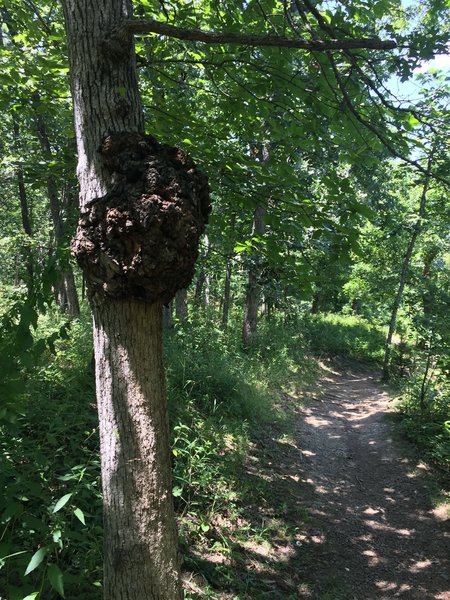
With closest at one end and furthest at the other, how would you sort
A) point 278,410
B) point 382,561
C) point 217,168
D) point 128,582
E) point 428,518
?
point 128,582 < point 217,168 < point 382,561 < point 428,518 < point 278,410

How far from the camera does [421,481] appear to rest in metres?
6.39

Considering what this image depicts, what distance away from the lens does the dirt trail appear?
4.15m

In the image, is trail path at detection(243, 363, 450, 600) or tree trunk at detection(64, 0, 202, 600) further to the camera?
trail path at detection(243, 363, 450, 600)

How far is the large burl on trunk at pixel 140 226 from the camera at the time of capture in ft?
5.09

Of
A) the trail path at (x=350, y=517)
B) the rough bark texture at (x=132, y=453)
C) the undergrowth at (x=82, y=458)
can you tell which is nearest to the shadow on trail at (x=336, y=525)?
the trail path at (x=350, y=517)

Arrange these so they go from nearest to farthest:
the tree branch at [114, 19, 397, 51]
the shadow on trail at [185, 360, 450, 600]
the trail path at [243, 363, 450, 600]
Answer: the tree branch at [114, 19, 397, 51]
the shadow on trail at [185, 360, 450, 600]
the trail path at [243, 363, 450, 600]

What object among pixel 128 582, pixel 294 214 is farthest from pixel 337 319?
pixel 128 582

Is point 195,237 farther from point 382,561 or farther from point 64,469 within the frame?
point 382,561

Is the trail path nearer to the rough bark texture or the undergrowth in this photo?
the undergrowth

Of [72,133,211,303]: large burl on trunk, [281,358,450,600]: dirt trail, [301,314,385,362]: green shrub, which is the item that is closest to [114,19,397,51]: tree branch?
[72,133,211,303]: large burl on trunk

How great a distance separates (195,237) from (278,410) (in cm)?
751

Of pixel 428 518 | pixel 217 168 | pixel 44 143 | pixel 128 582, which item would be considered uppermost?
pixel 44 143

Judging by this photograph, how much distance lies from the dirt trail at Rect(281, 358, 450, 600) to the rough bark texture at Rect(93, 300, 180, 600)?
269 cm

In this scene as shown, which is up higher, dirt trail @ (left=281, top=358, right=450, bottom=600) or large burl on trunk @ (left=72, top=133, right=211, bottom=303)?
large burl on trunk @ (left=72, top=133, right=211, bottom=303)
